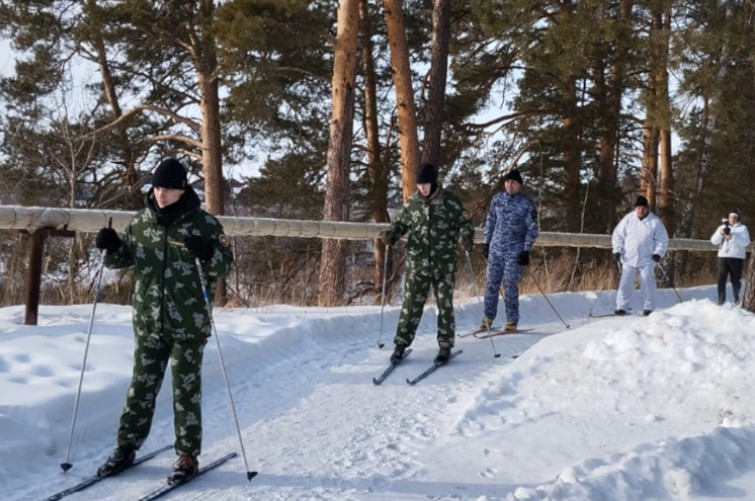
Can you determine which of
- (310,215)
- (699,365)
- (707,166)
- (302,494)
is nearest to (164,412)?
(302,494)

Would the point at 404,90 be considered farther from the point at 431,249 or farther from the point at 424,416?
the point at 424,416

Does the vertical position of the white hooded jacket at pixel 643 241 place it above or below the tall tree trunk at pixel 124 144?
below

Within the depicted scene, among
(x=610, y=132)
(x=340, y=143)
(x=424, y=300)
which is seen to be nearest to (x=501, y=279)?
(x=424, y=300)

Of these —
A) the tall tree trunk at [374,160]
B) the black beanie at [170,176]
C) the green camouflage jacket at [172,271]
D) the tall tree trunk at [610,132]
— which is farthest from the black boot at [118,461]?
the tall tree trunk at [610,132]

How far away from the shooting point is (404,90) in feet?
47.0

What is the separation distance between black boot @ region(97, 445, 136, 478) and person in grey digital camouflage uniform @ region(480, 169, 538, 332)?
525 cm

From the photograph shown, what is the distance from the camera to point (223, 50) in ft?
44.6

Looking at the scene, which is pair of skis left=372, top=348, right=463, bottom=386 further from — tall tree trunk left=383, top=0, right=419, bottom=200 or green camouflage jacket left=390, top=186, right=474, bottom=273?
tall tree trunk left=383, top=0, right=419, bottom=200

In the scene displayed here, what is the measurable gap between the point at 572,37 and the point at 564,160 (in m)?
5.72

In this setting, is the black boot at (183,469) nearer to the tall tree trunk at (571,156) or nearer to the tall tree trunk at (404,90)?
the tall tree trunk at (404,90)

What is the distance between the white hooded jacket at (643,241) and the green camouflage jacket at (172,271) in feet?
25.9

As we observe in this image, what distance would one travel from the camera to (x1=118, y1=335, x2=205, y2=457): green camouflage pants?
166 inches

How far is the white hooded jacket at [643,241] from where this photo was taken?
10.6m

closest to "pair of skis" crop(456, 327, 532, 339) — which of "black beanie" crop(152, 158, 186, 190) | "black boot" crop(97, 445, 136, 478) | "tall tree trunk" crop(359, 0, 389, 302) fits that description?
"black boot" crop(97, 445, 136, 478)
